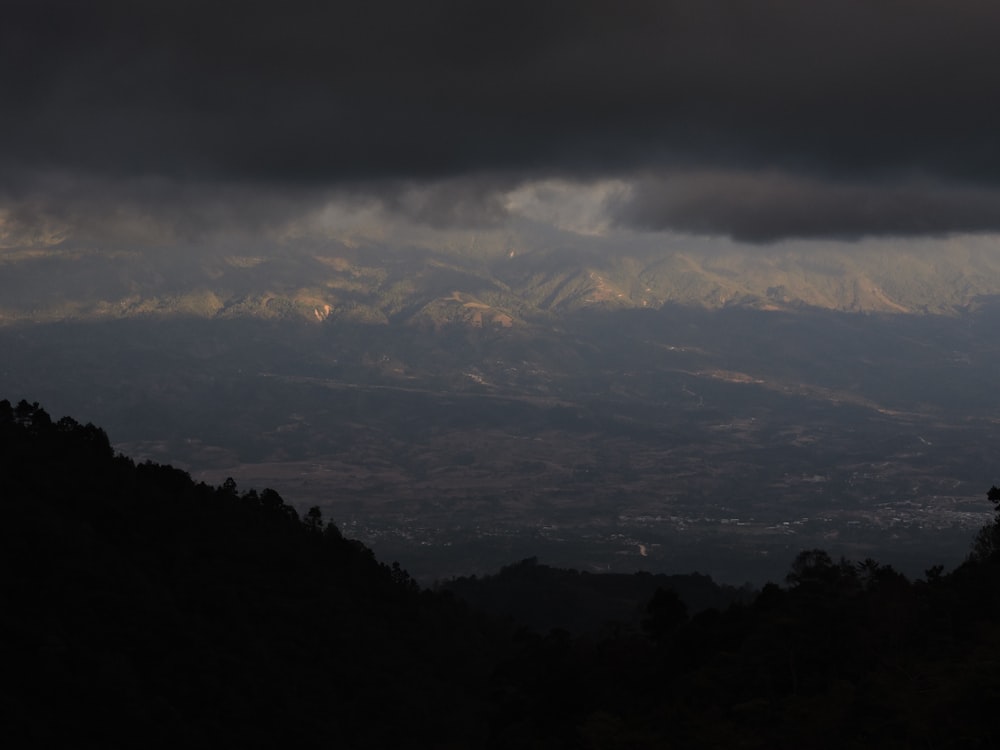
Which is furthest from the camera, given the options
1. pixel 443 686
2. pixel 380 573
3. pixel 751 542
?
pixel 751 542

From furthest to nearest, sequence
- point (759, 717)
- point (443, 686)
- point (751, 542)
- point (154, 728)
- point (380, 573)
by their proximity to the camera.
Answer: point (751, 542), point (380, 573), point (443, 686), point (154, 728), point (759, 717)

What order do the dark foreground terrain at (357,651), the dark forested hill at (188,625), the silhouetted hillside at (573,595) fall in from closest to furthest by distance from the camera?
1. the dark foreground terrain at (357,651)
2. the dark forested hill at (188,625)
3. the silhouetted hillside at (573,595)

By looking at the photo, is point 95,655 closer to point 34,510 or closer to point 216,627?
point 216,627

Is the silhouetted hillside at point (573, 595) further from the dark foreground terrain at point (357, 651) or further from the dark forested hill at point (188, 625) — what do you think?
the dark foreground terrain at point (357, 651)

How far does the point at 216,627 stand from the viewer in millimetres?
54938

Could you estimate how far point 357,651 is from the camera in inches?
2454

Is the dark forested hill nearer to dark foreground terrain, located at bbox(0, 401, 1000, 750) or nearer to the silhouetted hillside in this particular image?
dark foreground terrain, located at bbox(0, 401, 1000, 750)

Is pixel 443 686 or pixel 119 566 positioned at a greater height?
pixel 119 566

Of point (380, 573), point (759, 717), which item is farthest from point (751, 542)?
point (759, 717)

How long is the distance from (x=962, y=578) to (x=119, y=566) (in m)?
39.1

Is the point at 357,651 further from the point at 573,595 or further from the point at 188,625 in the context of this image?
the point at 573,595

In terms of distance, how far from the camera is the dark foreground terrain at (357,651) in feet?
114

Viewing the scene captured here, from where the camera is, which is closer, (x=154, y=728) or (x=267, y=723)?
(x=154, y=728)

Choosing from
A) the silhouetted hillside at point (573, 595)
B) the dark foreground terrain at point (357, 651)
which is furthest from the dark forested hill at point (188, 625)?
the silhouetted hillside at point (573, 595)
